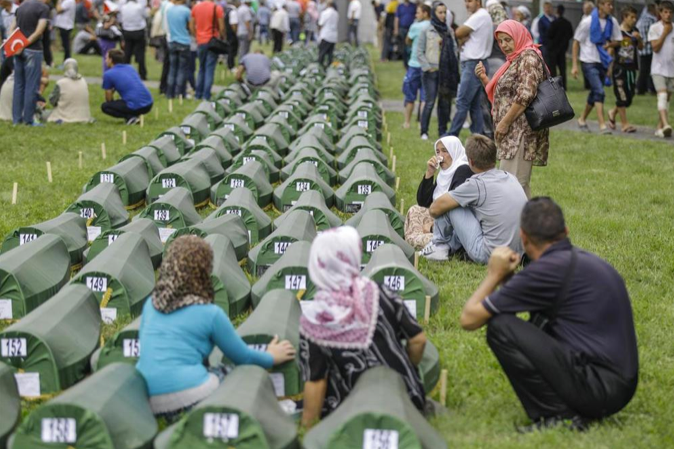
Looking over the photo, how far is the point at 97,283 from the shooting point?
697 cm

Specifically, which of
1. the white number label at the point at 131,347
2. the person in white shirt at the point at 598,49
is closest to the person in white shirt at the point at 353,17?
the person in white shirt at the point at 598,49

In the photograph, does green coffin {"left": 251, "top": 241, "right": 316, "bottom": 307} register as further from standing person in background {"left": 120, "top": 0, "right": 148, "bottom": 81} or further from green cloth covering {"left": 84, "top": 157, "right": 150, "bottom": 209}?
standing person in background {"left": 120, "top": 0, "right": 148, "bottom": 81}

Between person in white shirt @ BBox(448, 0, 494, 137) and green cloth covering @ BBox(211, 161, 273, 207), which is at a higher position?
person in white shirt @ BBox(448, 0, 494, 137)

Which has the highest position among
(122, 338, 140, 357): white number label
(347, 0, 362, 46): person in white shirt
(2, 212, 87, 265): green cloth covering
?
(122, 338, 140, 357): white number label

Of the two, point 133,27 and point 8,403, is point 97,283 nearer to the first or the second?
point 8,403

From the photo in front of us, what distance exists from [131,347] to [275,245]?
239cm

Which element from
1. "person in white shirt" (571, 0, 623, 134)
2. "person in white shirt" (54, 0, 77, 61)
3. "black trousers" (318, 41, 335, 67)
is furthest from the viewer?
"person in white shirt" (54, 0, 77, 61)

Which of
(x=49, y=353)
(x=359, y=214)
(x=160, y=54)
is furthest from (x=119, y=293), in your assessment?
(x=160, y=54)

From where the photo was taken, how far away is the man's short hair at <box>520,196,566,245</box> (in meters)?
5.33

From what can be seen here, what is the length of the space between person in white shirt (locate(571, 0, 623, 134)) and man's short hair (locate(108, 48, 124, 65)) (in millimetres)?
7303

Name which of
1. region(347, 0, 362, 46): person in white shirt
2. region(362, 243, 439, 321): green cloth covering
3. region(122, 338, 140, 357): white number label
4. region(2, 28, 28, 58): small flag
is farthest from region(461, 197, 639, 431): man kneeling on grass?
region(347, 0, 362, 46): person in white shirt

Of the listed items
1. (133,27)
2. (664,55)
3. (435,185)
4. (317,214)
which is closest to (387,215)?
(317,214)

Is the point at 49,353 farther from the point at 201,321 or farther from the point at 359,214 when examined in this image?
the point at 359,214

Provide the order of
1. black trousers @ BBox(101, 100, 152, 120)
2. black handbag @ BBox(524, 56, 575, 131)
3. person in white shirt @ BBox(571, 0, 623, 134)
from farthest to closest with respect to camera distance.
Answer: black trousers @ BBox(101, 100, 152, 120) < person in white shirt @ BBox(571, 0, 623, 134) < black handbag @ BBox(524, 56, 575, 131)
